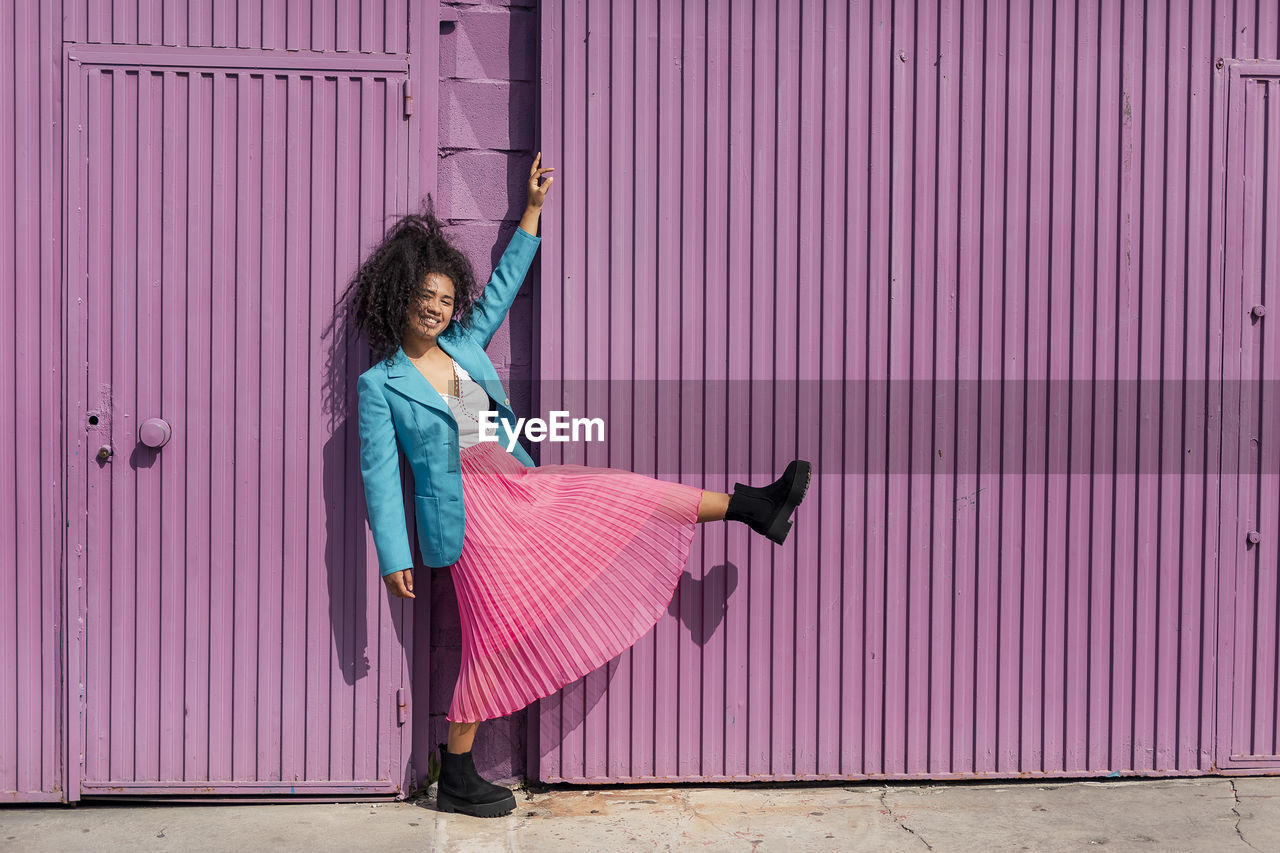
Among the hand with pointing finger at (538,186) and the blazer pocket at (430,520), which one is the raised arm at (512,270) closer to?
the hand with pointing finger at (538,186)

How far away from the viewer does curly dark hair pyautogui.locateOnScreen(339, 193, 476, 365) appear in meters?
3.34

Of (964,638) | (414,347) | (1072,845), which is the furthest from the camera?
(964,638)

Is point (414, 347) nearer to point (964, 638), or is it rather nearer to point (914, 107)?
point (914, 107)

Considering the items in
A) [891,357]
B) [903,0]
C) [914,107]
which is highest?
[903,0]

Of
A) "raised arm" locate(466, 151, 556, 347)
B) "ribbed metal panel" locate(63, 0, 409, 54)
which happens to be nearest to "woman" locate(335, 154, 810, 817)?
"raised arm" locate(466, 151, 556, 347)

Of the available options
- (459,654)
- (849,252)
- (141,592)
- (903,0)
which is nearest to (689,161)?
(849,252)

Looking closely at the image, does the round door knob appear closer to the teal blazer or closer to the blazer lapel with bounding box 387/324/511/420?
the teal blazer

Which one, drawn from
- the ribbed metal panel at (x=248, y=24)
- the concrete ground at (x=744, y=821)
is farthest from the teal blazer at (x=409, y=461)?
the ribbed metal panel at (x=248, y=24)

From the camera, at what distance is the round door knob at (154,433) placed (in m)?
3.40

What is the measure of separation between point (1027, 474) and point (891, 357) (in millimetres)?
630

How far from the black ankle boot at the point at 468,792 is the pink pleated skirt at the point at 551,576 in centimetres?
20

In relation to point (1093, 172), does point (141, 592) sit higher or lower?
lower

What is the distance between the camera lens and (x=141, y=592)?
350cm

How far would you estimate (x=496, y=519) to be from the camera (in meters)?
3.35
